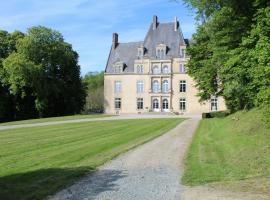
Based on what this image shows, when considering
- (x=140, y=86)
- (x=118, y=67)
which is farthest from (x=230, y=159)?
(x=118, y=67)

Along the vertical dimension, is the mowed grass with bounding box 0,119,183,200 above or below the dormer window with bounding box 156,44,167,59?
below

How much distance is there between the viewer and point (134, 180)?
924 centimetres

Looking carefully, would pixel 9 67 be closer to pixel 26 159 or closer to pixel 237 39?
pixel 237 39

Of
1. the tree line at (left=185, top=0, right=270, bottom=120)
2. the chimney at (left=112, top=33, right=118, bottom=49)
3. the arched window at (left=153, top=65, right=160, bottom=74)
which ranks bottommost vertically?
the tree line at (left=185, top=0, right=270, bottom=120)

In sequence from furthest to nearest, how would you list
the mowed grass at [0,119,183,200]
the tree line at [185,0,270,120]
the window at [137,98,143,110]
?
the window at [137,98,143,110], the tree line at [185,0,270,120], the mowed grass at [0,119,183,200]

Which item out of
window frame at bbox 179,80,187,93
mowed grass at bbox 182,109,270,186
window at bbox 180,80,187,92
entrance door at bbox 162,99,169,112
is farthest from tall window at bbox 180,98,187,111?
mowed grass at bbox 182,109,270,186

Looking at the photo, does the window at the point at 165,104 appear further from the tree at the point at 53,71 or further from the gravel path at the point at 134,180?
the gravel path at the point at 134,180

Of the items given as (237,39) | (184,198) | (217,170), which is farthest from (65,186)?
(237,39)

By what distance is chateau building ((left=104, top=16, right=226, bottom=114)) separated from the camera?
64750 mm

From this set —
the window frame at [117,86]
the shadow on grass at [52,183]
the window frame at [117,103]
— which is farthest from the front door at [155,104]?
the shadow on grass at [52,183]

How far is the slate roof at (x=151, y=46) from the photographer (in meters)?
65.1

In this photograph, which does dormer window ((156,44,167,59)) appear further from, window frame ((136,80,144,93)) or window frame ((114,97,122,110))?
window frame ((114,97,122,110))

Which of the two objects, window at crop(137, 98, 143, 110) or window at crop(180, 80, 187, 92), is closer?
window at crop(180, 80, 187, 92)

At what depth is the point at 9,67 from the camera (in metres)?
53.4
